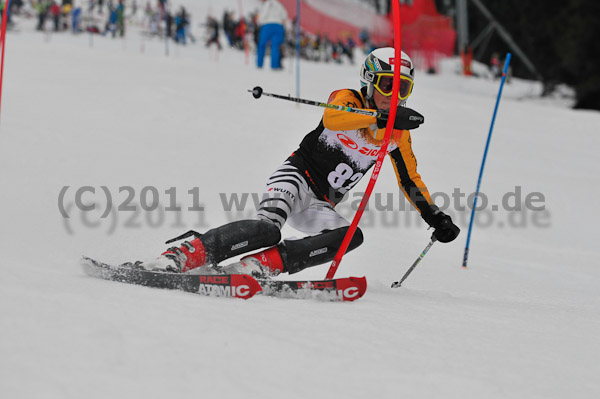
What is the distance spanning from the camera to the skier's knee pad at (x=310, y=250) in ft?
11.2

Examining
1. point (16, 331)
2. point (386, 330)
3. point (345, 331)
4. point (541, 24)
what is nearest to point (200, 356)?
point (16, 331)

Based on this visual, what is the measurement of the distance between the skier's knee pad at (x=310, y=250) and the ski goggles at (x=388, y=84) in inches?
32.4

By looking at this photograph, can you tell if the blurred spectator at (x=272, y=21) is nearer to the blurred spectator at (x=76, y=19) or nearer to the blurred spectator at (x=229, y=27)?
the blurred spectator at (x=76, y=19)

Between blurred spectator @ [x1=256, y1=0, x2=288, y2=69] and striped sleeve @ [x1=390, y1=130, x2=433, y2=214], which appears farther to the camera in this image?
blurred spectator @ [x1=256, y1=0, x2=288, y2=69]

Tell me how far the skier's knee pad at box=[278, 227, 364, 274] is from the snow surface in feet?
1.13

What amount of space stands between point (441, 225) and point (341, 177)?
667 mm

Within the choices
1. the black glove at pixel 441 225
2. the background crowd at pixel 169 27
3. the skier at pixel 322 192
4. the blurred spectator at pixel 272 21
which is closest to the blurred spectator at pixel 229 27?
the background crowd at pixel 169 27

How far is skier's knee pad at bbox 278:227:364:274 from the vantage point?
3416mm

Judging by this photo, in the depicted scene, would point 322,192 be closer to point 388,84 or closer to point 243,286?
point 388,84

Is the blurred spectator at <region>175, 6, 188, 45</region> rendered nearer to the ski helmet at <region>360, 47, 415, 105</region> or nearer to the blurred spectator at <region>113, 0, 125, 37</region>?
the blurred spectator at <region>113, 0, 125, 37</region>

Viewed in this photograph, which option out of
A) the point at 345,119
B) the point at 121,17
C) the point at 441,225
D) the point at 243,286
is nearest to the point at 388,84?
the point at 345,119

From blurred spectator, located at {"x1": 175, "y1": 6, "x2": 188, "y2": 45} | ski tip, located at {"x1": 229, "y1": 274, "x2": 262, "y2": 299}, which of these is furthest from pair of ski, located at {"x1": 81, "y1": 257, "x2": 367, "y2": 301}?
blurred spectator, located at {"x1": 175, "y1": 6, "x2": 188, "y2": 45}

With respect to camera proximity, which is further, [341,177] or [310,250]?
[341,177]

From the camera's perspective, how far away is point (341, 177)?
3777 millimetres
